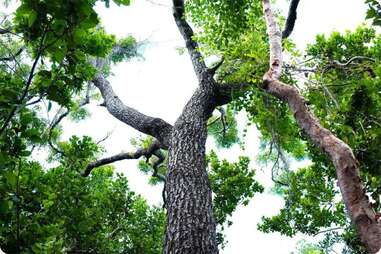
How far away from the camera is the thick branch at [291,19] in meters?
6.07

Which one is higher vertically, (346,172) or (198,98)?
(198,98)

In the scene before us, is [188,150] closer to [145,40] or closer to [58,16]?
[58,16]

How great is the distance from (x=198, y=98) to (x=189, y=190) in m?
2.26

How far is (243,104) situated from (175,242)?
160 inches

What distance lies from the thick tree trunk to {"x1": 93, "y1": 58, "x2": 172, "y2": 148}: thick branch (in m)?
0.40

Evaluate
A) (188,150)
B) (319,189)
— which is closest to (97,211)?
(188,150)

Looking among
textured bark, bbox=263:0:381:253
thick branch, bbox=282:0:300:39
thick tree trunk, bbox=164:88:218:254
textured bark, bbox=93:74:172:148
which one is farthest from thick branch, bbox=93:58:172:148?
textured bark, bbox=263:0:381:253

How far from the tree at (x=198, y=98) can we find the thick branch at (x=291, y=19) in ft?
0.06

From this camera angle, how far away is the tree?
183 centimetres

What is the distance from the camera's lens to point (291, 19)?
6.57m

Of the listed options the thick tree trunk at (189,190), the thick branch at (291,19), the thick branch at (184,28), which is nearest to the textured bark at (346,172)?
the thick tree trunk at (189,190)

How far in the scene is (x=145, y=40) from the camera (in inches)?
605

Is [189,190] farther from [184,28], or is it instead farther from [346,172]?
[184,28]

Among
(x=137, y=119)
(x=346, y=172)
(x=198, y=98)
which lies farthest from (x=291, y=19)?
(x=346, y=172)
